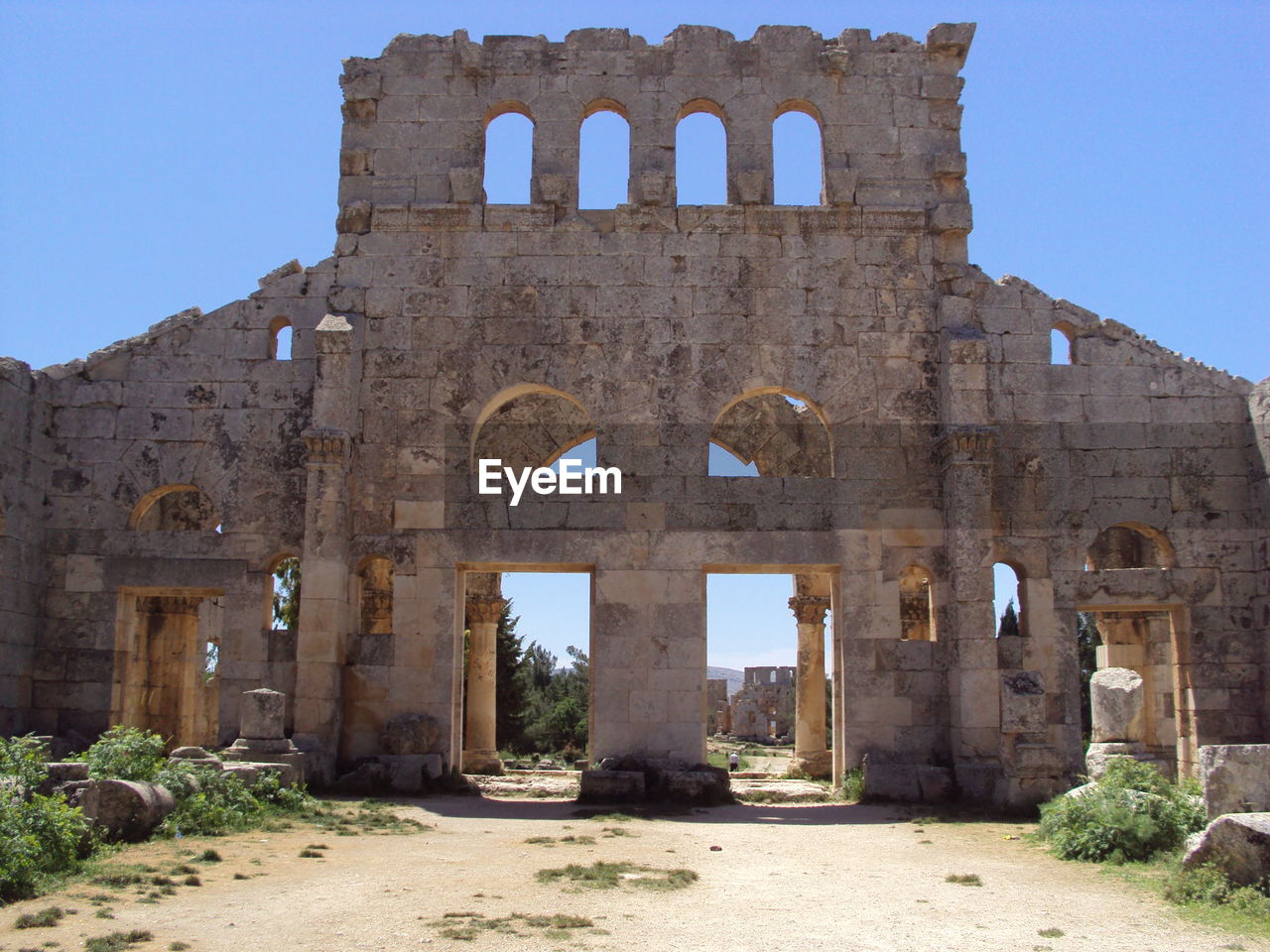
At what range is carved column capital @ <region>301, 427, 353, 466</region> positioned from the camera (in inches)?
572

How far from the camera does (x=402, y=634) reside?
14.7 meters

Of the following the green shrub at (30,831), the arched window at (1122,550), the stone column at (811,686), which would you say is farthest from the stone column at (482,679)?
the green shrub at (30,831)

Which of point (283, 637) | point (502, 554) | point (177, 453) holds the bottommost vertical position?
point (283, 637)

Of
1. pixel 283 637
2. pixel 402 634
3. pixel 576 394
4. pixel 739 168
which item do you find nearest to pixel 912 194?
pixel 739 168

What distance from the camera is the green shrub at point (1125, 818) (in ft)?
31.2

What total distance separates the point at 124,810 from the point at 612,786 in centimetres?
585

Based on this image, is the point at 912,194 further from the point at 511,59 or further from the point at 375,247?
the point at 375,247

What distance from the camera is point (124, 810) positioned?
932 centimetres

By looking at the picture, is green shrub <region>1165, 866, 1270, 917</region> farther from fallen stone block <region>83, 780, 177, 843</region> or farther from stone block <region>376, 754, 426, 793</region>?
stone block <region>376, 754, 426, 793</region>

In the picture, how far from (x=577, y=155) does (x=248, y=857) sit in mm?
10214

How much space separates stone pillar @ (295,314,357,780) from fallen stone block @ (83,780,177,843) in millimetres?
4182

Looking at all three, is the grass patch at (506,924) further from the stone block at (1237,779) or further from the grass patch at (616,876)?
the stone block at (1237,779)

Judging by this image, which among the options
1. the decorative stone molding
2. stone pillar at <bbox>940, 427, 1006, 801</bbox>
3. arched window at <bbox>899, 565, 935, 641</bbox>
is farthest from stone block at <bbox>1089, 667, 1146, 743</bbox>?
the decorative stone molding

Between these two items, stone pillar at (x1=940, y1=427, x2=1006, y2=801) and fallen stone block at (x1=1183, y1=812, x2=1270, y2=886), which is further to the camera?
stone pillar at (x1=940, y1=427, x2=1006, y2=801)
